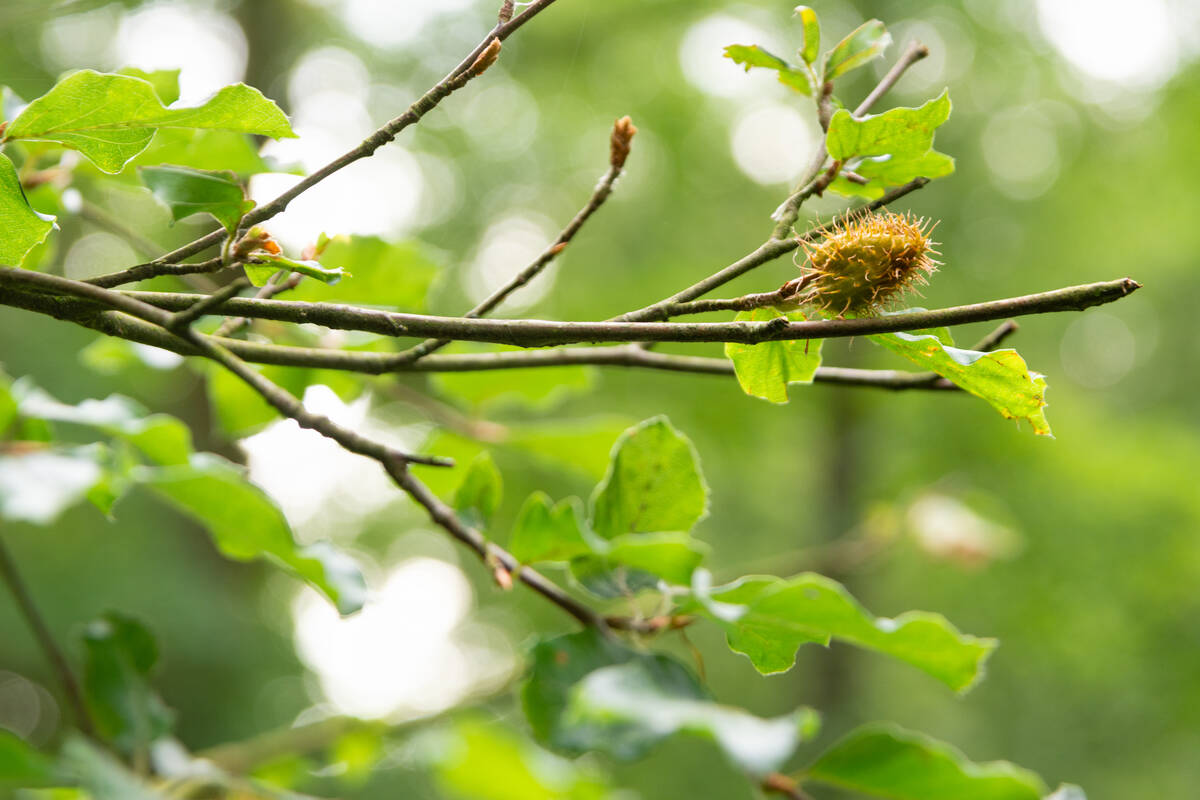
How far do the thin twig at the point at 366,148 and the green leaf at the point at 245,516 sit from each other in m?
0.24

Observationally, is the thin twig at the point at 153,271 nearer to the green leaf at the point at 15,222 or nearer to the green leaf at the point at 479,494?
the green leaf at the point at 15,222

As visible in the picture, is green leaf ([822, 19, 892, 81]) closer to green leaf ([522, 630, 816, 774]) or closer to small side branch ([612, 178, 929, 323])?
small side branch ([612, 178, 929, 323])

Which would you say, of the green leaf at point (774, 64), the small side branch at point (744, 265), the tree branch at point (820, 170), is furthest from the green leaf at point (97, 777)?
the green leaf at point (774, 64)

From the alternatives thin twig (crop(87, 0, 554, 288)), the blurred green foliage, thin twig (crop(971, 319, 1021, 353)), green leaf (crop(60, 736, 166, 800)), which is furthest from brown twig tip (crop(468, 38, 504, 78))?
the blurred green foliage

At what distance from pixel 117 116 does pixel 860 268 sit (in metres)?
0.55

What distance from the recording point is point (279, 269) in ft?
2.11

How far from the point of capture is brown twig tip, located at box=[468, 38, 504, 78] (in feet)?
2.15

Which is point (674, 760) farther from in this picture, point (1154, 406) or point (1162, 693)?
point (1154, 406)

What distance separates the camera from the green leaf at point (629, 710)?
0.46 metres

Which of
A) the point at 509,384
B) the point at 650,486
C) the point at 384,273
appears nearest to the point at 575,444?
the point at 509,384

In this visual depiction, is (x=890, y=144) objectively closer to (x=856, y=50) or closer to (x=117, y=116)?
(x=856, y=50)

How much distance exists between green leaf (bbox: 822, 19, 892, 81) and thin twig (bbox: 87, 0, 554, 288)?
286 millimetres

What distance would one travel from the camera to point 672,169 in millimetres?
5801

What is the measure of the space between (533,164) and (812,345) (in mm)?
5994
